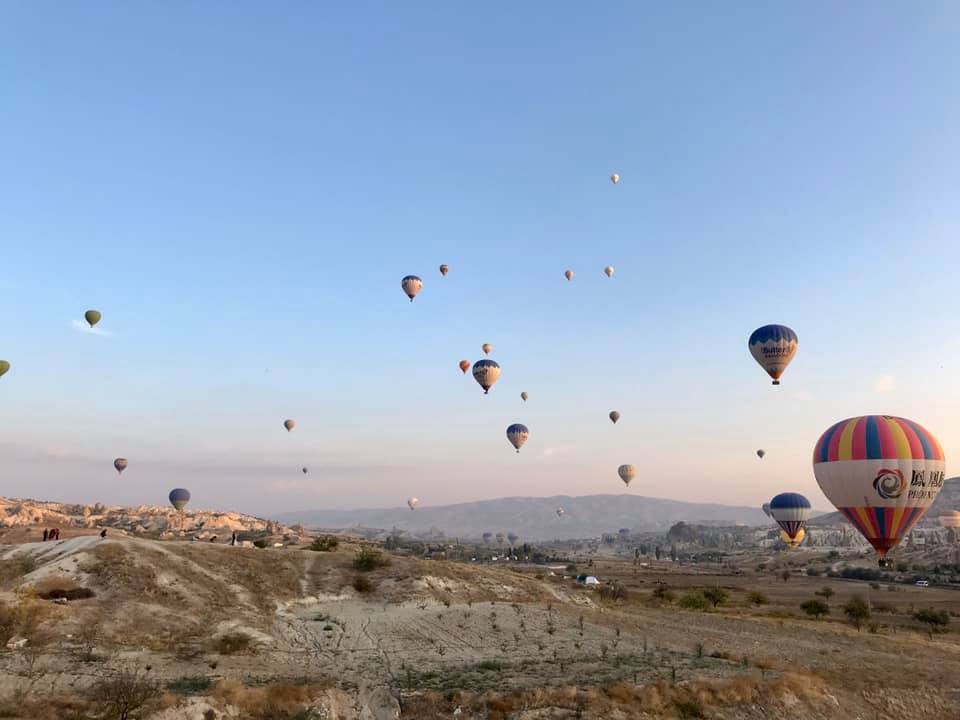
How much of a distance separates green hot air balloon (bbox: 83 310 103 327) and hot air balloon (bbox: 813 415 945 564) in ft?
224

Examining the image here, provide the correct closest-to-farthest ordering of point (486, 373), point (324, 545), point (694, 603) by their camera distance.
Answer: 1. point (694, 603)
2. point (324, 545)
3. point (486, 373)

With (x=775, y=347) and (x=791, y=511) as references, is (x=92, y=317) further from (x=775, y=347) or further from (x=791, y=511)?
(x=791, y=511)

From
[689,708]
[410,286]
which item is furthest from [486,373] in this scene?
[689,708]

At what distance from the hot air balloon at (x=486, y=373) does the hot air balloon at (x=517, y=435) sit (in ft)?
42.3

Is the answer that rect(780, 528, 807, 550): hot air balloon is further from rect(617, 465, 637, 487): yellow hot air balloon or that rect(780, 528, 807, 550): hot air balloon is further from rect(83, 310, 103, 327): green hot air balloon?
rect(83, 310, 103, 327): green hot air balloon

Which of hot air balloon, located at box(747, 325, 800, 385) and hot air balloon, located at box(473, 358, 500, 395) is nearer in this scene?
hot air balloon, located at box(747, 325, 800, 385)

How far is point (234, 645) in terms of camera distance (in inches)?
1119

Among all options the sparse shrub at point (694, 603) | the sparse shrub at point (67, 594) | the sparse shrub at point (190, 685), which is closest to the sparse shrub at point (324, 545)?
the sparse shrub at point (67, 594)

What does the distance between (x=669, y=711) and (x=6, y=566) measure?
4071 centimetres

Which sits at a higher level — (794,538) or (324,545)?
(324,545)

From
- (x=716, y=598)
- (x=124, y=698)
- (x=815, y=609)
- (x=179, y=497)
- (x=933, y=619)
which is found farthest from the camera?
(x=179, y=497)

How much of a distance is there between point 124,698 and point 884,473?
144ft

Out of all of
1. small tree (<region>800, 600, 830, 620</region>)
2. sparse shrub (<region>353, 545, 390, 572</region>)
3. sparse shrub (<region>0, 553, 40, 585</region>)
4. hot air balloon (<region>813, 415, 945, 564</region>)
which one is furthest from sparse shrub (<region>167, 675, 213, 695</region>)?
small tree (<region>800, 600, 830, 620</region>)

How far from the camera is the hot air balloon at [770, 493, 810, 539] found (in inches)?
3268
